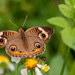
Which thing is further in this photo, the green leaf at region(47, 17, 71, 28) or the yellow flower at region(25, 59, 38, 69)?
the yellow flower at region(25, 59, 38, 69)

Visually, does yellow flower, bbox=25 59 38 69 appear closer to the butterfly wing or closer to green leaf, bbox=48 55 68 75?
the butterfly wing

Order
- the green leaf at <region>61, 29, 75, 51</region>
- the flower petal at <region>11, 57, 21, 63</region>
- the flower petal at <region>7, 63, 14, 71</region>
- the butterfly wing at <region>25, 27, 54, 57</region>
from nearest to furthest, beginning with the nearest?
1. the green leaf at <region>61, 29, 75, 51</region>
2. the flower petal at <region>11, 57, 21, 63</region>
3. the butterfly wing at <region>25, 27, 54, 57</region>
4. the flower petal at <region>7, 63, 14, 71</region>

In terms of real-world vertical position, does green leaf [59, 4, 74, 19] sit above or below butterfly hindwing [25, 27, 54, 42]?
above

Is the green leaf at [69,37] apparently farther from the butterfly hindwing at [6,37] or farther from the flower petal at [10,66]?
the flower petal at [10,66]

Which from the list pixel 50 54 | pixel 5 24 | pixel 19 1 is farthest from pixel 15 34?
pixel 19 1

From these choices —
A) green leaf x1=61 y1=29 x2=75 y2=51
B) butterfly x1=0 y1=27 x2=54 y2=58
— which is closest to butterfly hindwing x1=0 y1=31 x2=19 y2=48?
butterfly x1=0 y1=27 x2=54 y2=58

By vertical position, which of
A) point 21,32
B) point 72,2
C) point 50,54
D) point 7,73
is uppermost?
point 72,2

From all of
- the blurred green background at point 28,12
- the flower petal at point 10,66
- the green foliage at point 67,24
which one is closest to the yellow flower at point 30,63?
the green foliage at point 67,24

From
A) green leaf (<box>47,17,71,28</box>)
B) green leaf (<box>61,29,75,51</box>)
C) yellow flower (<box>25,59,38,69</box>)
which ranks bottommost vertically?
yellow flower (<box>25,59,38,69</box>)

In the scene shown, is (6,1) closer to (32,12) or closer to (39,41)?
(32,12)
